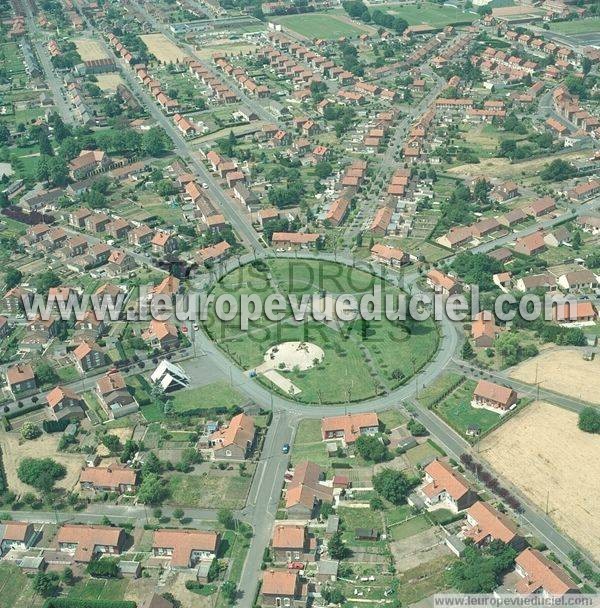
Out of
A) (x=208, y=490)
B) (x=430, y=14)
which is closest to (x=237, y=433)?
(x=208, y=490)

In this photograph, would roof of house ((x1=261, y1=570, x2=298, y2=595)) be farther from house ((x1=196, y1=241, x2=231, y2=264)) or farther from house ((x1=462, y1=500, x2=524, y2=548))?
house ((x1=196, y1=241, x2=231, y2=264))

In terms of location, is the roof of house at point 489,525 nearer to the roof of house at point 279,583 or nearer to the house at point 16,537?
the roof of house at point 279,583

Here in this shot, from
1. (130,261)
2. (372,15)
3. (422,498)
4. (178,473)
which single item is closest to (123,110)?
(130,261)

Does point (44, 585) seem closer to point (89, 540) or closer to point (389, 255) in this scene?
point (89, 540)

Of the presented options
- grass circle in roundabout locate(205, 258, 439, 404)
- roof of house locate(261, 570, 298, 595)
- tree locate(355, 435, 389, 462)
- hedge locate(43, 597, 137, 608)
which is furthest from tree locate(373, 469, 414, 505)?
hedge locate(43, 597, 137, 608)

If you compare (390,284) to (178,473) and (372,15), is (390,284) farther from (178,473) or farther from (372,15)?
(372,15)
